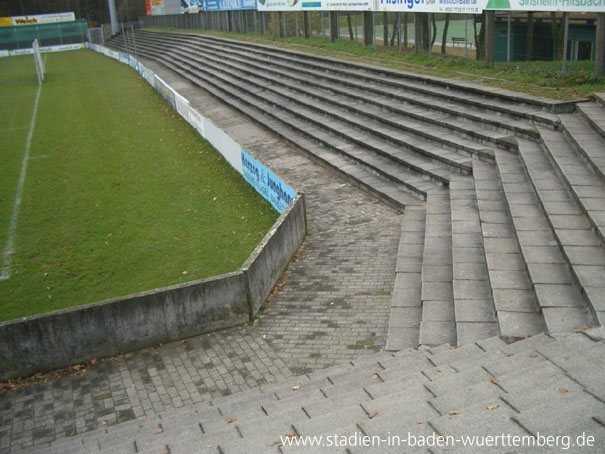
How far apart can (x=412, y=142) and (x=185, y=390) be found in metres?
9.10

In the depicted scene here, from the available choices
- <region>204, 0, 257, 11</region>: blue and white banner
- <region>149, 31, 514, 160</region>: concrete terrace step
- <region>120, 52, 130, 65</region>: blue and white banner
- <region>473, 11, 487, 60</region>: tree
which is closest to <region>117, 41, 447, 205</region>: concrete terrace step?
<region>149, 31, 514, 160</region>: concrete terrace step

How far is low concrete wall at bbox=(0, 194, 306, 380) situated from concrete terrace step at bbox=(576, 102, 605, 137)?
679 cm

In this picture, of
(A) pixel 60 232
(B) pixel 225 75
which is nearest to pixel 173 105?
(B) pixel 225 75

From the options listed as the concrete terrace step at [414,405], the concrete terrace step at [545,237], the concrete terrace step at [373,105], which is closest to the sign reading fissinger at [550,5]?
the concrete terrace step at [373,105]

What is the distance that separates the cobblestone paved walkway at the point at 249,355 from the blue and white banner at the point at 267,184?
1.53 meters

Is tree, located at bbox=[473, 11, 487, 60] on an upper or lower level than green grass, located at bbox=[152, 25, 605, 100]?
upper

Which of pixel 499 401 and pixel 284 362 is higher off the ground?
pixel 499 401

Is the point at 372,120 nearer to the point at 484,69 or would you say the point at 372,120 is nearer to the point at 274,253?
the point at 484,69

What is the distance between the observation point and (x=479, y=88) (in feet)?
50.0

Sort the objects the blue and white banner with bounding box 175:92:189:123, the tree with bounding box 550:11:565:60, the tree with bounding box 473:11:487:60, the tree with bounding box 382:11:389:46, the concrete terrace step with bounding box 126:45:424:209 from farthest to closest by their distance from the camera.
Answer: the tree with bounding box 382:11:389:46 → the blue and white banner with bounding box 175:92:189:123 → the tree with bounding box 473:11:487:60 → the tree with bounding box 550:11:565:60 → the concrete terrace step with bounding box 126:45:424:209

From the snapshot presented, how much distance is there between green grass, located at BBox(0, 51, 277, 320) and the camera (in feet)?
35.5

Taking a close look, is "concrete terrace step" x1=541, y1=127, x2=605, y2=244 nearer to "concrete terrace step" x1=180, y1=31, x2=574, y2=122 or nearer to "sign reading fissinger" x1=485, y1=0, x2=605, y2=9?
"concrete terrace step" x1=180, y1=31, x2=574, y2=122

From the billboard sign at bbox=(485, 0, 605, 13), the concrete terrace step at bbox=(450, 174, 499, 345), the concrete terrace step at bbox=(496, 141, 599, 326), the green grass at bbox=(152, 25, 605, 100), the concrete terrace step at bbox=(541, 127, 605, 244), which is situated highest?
the billboard sign at bbox=(485, 0, 605, 13)

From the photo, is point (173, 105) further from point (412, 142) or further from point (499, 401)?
point (499, 401)
